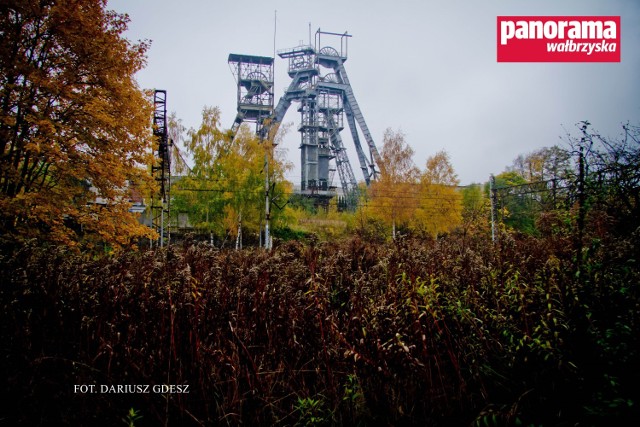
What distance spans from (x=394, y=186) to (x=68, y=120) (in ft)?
67.7

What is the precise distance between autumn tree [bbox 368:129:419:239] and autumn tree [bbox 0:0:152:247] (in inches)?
710

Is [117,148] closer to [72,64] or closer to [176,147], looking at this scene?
[72,64]

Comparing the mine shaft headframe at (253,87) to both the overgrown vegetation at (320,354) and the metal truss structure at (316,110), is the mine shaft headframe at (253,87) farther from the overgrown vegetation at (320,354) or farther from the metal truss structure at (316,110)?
the overgrown vegetation at (320,354)

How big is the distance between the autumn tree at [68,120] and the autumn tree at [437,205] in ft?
66.1

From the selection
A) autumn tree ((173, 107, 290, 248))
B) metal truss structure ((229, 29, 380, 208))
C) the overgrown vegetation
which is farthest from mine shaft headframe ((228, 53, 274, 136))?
the overgrown vegetation

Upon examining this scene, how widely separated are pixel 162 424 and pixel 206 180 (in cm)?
2115

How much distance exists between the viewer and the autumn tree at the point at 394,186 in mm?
25688

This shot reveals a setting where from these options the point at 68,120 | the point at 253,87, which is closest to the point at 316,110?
the point at 253,87

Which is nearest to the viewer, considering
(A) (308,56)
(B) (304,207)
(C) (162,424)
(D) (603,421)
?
(D) (603,421)

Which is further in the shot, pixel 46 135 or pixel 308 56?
pixel 308 56

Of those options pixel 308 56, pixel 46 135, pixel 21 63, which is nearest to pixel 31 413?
pixel 46 135

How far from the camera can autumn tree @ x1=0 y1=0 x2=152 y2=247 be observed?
28.7 ft

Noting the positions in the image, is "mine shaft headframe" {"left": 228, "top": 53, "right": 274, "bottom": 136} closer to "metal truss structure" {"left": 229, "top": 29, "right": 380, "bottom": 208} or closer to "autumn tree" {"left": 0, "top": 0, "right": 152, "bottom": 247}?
"metal truss structure" {"left": 229, "top": 29, "right": 380, "bottom": 208}

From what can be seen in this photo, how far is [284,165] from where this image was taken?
2427cm
